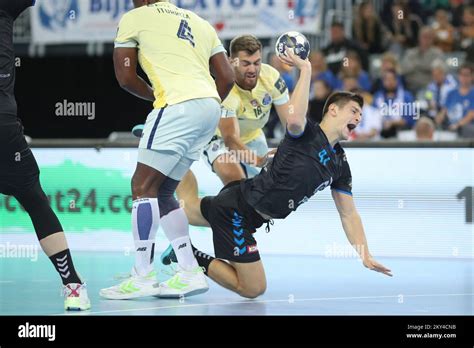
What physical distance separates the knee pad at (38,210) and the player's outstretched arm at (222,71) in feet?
4.99

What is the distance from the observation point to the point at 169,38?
6570 millimetres

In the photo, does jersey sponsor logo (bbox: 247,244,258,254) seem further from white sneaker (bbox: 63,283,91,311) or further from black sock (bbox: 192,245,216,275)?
white sneaker (bbox: 63,283,91,311)

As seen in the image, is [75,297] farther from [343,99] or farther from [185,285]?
[343,99]

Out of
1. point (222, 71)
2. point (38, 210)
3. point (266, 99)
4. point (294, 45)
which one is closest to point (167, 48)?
point (222, 71)

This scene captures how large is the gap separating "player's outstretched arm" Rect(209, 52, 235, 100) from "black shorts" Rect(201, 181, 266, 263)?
2.17 ft

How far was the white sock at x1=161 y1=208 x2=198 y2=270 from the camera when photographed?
22.4 feet

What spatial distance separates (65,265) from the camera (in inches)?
238

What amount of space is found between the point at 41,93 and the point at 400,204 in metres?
5.56

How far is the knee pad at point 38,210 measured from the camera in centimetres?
593

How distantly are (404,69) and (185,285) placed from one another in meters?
7.50

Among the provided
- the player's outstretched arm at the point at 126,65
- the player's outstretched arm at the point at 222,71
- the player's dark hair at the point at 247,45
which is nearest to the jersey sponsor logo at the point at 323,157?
the player's outstretched arm at the point at 222,71
